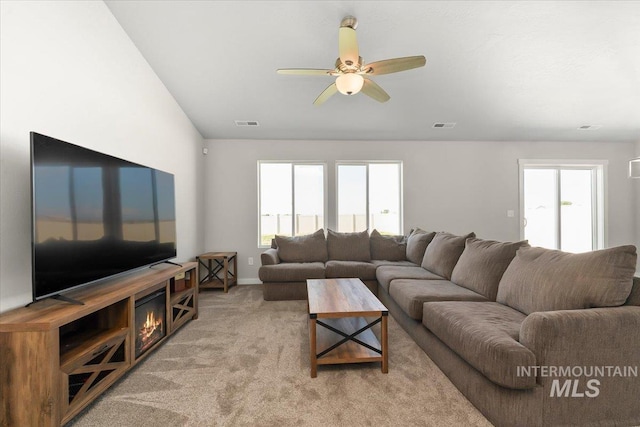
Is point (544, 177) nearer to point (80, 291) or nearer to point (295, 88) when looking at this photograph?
point (295, 88)

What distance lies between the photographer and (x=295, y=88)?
3449 mm

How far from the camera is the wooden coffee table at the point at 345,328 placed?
1876 mm

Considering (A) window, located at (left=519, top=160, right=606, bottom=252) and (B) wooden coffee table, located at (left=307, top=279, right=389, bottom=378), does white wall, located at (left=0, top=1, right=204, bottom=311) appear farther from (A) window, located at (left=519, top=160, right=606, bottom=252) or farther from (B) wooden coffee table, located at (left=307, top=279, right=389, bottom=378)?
(A) window, located at (left=519, top=160, right=606, bottom=252)

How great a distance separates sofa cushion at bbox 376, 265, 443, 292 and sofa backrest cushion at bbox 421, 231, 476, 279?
93 mm

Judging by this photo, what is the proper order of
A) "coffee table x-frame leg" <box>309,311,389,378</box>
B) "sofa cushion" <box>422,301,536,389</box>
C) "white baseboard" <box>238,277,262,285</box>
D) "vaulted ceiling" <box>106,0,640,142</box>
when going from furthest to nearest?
"white baseboard" <box>238,277,262,285</box>, "vaulted ceiling" <box>106,0,640,142</box>, "coffee table x-frame leg" <box>309,311,389,378</box>, "sofa cushion" <box>422,301,536,389</box>

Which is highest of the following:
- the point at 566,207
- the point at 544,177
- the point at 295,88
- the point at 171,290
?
the point at 295,88

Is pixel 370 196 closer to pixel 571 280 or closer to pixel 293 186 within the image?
pixel 293 186

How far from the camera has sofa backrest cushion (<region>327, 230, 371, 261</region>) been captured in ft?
13.8

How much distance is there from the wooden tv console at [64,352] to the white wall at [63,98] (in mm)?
361

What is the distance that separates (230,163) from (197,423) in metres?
3.90

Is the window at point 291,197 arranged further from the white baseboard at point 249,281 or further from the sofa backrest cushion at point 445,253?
the sofa backrest cushion at point 445,253

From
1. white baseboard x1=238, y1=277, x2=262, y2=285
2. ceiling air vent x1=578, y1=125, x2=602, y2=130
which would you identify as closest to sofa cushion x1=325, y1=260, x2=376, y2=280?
white baseboard x1=238, y1=277, x2=262, y2=285

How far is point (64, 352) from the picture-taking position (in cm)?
154

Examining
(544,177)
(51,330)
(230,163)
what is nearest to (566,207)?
(544,177)
